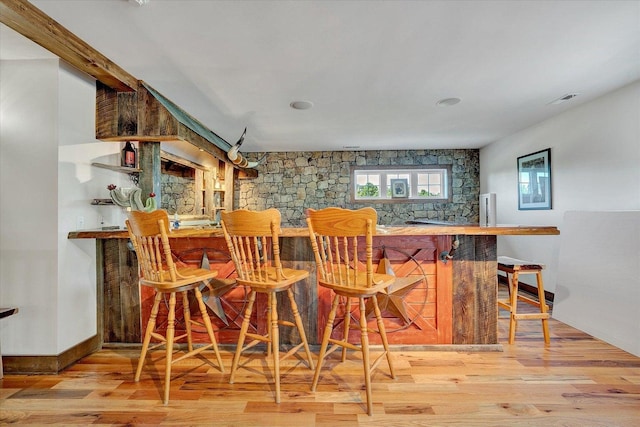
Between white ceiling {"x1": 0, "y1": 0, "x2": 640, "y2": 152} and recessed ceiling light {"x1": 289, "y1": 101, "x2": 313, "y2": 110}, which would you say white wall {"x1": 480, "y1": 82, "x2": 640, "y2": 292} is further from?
recessed ceiling light {"x1": 289, "y1": 101, "x2": 313, "y2": 110}

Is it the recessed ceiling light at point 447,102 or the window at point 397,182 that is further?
the window at point 397,182

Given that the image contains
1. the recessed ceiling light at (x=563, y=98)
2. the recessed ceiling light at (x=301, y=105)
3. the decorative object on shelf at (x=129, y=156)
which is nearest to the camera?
the decorative object on shelf at (x=129, y=156)

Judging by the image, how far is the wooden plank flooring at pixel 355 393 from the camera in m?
1.68

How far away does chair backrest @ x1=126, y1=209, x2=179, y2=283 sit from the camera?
5.89ft

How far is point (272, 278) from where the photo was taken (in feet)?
6.29

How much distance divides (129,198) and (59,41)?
3.76ft

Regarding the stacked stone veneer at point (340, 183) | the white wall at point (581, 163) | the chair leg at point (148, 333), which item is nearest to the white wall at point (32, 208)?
the chair leg at point (148, 333)

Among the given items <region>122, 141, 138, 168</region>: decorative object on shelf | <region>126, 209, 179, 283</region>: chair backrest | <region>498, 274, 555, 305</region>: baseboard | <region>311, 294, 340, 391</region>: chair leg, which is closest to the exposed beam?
<region>122, 141, 138, 168</region>: decorative object on shelf

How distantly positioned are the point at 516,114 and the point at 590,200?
1.26m

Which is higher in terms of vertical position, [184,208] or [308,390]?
[184,208]

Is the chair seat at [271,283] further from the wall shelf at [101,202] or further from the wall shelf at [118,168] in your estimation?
the wall shelf at [118,168]

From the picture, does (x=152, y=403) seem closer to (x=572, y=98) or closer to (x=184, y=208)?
(x=184, y=208)

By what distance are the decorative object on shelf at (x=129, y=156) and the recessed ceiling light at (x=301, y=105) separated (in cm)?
160

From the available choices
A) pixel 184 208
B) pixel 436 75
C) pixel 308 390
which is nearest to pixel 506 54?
pixel 436 75
